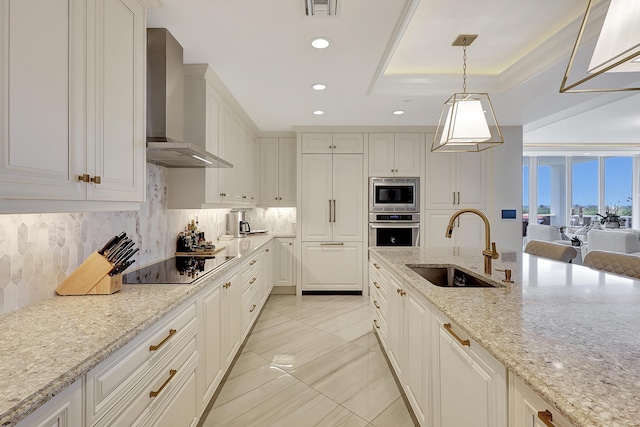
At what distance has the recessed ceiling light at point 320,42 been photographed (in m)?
2.19

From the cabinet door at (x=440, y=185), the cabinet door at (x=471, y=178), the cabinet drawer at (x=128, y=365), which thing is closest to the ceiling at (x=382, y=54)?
the cabinet door at (x=471, y=178)

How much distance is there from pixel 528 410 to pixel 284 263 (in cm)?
408

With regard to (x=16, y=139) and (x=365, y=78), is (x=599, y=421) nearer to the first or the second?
(x=16, y=139)

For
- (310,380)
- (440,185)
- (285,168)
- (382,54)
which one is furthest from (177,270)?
(440,185)

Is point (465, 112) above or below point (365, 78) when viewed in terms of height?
below

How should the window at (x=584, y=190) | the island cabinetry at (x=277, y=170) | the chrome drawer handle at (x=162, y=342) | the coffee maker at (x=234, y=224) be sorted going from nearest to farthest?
the chrome drawer handle at (x=162, y=342) → the coffee maker at (x=234, y=224) → the island cabinetry at (x=277, y=170) → the window at (x=584, y=190)

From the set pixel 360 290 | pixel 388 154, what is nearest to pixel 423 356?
pixel 360 290

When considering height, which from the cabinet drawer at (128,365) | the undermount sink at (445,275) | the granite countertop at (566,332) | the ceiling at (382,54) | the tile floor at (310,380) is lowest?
the tile floor at (310,380)

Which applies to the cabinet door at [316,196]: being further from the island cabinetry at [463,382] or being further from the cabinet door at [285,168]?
the island cabinetry at [463,382]

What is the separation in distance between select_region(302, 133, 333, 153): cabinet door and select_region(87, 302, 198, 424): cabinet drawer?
3.50 meters

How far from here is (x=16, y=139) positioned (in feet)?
3.18

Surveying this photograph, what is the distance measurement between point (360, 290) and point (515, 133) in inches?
123

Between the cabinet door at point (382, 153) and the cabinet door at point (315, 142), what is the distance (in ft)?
2.01

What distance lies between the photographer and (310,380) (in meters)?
2.42
